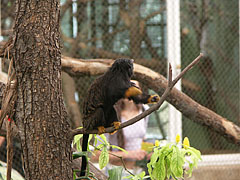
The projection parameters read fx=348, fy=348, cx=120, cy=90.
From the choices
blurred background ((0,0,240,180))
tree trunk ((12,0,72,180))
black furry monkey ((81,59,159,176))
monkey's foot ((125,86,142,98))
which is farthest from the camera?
blurred background ((0,0,240,180))

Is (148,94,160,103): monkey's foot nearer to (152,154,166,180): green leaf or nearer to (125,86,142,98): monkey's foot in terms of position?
(125,86,142,98): monkey's foot

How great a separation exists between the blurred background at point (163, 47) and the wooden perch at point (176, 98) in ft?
3.47

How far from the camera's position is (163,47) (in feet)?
10.7

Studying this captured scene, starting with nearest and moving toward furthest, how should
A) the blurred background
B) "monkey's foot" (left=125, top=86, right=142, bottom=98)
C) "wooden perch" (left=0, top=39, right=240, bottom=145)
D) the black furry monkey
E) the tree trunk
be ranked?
1. the tree trunk
2. "monkey's foot" (left=125, top=86, right=142, bottom=98)
3. the black furry monkey
4. "wooden perch" (left=0, top=39, right=240, bottom=145)
5. the blurred background

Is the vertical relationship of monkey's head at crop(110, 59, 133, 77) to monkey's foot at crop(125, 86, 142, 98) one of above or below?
above

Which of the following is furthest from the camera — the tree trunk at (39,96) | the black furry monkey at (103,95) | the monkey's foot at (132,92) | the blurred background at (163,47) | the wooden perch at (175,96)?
the blurred background at (163,47)

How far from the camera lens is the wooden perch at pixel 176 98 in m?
1.93

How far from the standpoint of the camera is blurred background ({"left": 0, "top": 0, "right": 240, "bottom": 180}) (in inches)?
125

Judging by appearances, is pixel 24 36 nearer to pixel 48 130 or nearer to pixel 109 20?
pixel 48 130

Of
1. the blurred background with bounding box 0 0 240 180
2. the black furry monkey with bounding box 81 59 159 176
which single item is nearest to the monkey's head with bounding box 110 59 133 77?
the black furry monkey with bounding box 81 59 159 176

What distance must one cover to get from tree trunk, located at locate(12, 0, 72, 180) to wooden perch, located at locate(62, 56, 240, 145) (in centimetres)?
81

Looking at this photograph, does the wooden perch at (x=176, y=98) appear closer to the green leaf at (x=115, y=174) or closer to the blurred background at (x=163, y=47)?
the green leaf at (x=115, y=174)

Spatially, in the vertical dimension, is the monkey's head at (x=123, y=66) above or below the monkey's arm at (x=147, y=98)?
above

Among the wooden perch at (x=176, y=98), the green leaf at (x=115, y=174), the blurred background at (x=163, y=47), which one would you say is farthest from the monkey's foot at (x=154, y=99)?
the blurred background at (x=163, y=47)
